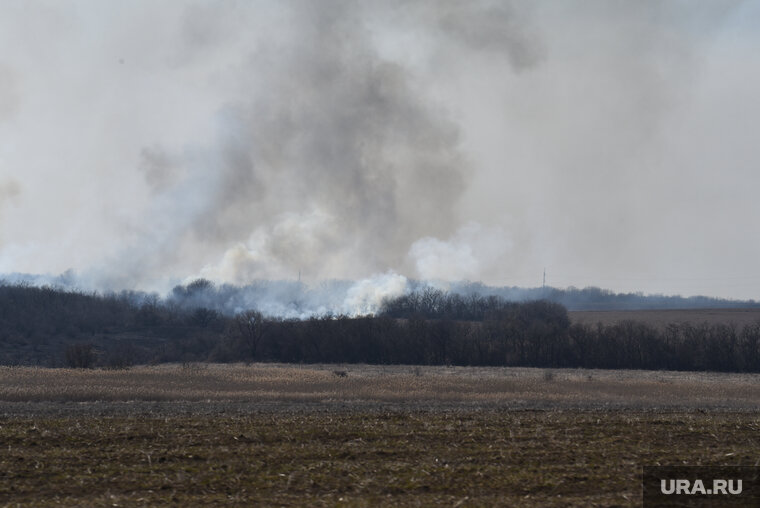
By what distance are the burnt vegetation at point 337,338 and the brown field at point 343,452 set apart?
39.6 meters

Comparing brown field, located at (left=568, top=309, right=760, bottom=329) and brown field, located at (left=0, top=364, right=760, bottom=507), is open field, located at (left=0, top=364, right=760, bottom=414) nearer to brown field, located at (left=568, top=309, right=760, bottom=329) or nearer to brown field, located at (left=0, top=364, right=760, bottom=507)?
brown field, located at (left=0, top=364, right=760, bottom=507)

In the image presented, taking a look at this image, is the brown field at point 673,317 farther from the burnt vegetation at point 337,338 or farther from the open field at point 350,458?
the open field at point 350,458

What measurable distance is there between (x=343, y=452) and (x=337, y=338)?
70.9 m

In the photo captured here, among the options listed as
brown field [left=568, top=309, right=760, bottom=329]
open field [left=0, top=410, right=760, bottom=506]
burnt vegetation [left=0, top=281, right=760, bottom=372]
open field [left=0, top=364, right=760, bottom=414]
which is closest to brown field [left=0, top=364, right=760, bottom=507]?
open field [left=0, top=410, right=760, bottom=506]

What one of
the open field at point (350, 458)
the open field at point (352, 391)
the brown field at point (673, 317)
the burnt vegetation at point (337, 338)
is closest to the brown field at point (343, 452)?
the open field at point (350, 458)

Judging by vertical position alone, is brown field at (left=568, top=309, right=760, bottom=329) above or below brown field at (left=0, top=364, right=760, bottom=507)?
above

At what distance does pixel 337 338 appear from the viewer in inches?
3469

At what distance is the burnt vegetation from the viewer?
246 ft

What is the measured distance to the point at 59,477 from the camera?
14984 mm

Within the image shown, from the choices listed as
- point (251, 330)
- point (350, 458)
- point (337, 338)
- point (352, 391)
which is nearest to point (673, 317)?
point (337, 338)

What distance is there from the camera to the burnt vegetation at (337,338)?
75.1 m

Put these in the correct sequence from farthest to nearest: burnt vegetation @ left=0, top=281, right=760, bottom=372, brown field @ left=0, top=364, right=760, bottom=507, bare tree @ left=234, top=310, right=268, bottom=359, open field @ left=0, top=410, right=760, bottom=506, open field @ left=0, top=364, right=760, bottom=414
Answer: bare tree @ left=234, top=310, right=268, bottom=359 → burnt vegetation @ left=0, top=281, right=760, bottom=372 → open field @ left=0, top=364, right=760, bottom=414 → brown field @ left=0, top=364, right=760, bottom=507 → open field @ left=0, top=410, right=760, bottom=506

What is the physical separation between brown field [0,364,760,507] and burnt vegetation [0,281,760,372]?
39.6 meters

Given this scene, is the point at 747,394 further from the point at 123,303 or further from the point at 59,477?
the point at 123,303
